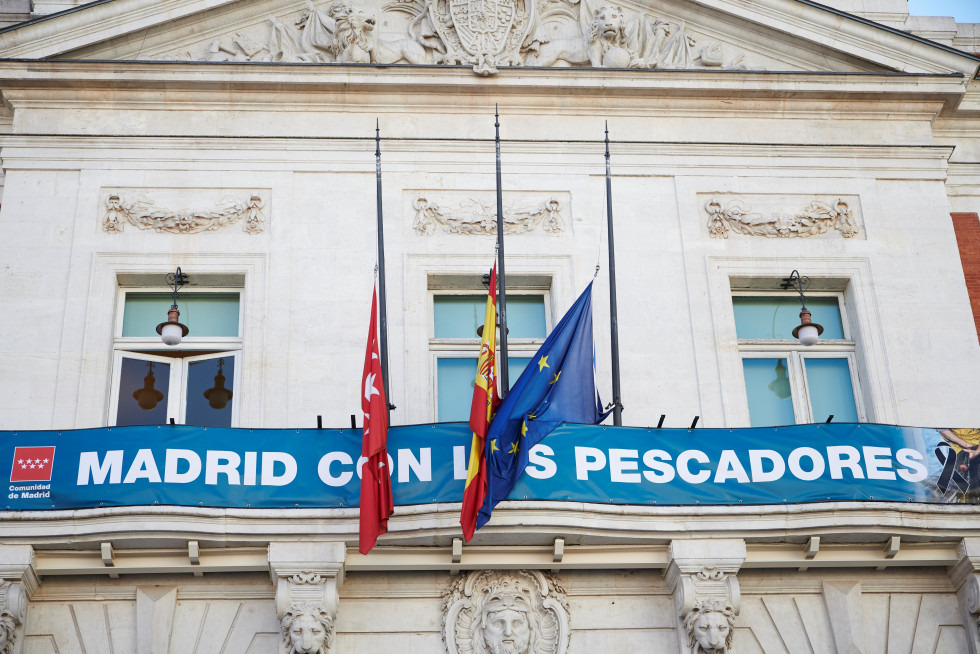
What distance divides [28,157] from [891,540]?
9.95 m

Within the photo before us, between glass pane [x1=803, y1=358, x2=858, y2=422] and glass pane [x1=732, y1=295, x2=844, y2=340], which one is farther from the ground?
glass pane [x1=732, y1=295, x2=844, y2=340]

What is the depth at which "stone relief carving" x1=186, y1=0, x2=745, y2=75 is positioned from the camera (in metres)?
17.4

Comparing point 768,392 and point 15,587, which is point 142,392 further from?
point 768,392

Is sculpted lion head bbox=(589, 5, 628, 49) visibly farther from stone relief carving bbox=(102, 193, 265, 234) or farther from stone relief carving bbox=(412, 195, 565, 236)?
stone relief carving bbox=(102, 193, 265, 234)

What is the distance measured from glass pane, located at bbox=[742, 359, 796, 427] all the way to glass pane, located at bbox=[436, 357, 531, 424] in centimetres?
242

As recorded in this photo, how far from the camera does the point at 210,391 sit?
1564cm

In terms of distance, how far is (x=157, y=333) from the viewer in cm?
1597

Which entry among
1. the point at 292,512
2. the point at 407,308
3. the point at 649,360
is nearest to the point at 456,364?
the point at 407,308

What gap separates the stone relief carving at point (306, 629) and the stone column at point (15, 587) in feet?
7.66

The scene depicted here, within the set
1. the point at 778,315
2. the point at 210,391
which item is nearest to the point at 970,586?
the point at 778,315

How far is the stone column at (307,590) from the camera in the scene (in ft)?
43.6

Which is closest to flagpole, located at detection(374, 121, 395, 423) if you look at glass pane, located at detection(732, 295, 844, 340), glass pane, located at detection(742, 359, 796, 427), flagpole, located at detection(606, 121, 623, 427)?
flagpole, located at detection(606, 121, 623, 427)

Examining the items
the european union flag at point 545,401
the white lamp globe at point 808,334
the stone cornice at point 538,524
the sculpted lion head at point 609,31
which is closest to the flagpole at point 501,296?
the european union flag at point 545,401

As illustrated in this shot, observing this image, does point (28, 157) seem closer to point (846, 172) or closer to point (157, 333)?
point (157, 333)
